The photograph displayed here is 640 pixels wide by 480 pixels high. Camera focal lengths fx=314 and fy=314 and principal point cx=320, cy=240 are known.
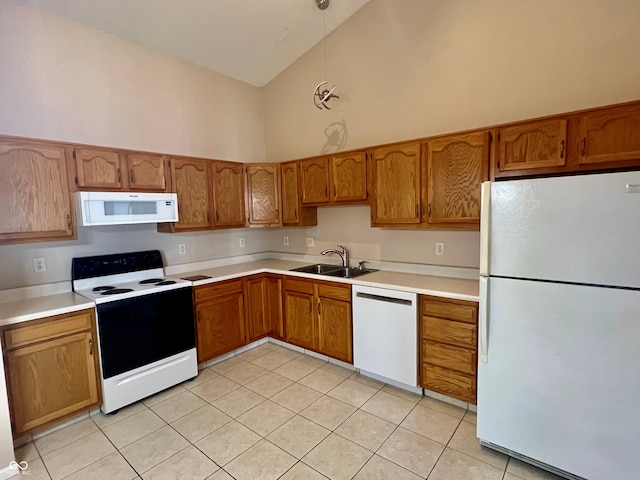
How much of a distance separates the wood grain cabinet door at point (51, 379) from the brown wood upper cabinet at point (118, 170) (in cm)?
119

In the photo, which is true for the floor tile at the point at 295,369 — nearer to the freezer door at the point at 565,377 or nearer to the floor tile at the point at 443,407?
the floor tile at the point at 443,407

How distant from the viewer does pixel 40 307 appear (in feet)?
7.29

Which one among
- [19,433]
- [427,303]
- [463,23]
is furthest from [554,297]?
[19,433]

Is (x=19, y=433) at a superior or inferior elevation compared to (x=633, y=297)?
inferior

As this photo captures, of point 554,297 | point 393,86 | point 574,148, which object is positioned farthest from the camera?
point 393,86

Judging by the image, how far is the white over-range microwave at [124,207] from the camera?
95.4 inches

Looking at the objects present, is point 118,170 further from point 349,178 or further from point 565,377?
point 565,377

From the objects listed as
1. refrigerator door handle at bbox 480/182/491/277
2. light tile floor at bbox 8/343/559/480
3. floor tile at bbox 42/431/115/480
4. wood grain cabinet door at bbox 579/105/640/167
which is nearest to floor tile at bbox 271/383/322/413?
light tile floor at bbox 8/343/559/480

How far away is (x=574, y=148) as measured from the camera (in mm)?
1975

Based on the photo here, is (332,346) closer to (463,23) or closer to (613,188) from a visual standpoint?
(613,188)

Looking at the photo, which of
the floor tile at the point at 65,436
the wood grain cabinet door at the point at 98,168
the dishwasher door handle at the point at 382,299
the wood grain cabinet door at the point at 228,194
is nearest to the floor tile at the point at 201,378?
the floor tile at the point at 65,436

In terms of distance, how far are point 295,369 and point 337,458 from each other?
1223 millimetres

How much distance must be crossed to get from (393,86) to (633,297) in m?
2.49

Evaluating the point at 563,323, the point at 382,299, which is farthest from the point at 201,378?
the point at 563,323
